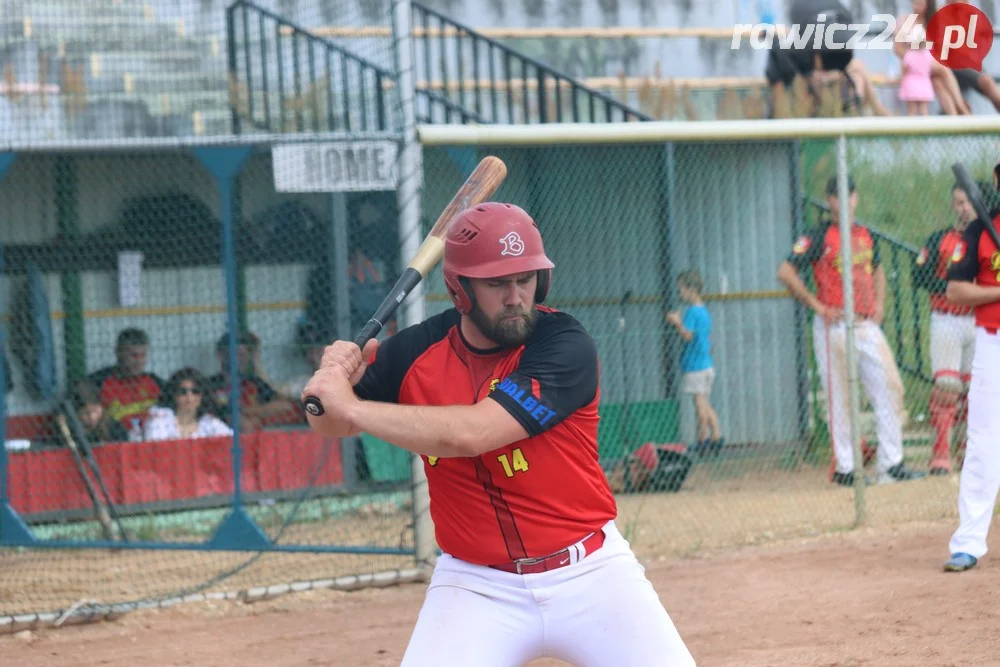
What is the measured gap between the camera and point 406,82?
22.7ft

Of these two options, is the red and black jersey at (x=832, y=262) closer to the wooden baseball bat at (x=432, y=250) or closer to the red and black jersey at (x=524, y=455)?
the wooden baseball bat at (x=432, y=250)

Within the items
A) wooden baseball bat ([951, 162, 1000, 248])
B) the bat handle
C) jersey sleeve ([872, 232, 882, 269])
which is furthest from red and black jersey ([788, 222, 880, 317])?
the bat handle

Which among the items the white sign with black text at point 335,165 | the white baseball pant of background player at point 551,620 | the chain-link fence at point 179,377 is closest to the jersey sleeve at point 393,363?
the white baseball pant of background player at point 551,620

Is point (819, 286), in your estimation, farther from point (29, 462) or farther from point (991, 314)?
point (29, 462)

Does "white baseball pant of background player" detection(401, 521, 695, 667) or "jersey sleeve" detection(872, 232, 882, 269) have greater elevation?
"jersey sleeve" detection(872, 232, 882, 269)

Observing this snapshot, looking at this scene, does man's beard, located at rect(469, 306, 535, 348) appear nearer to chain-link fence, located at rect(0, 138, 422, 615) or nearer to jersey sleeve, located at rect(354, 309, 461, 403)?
jersey sleeve, located at rect(354, 309, 461, 403)

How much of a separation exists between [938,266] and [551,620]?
21.5 feet

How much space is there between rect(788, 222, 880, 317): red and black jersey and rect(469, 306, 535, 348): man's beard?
5999 millimetres

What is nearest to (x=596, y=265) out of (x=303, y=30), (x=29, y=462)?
(x=303, y=30)

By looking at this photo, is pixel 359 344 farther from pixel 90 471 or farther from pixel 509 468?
pixel 90 471

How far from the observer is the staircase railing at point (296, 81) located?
8969mm

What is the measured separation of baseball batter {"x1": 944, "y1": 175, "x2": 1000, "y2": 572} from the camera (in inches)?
258

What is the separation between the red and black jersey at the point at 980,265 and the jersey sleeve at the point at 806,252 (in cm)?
247

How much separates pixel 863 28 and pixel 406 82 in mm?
8218
